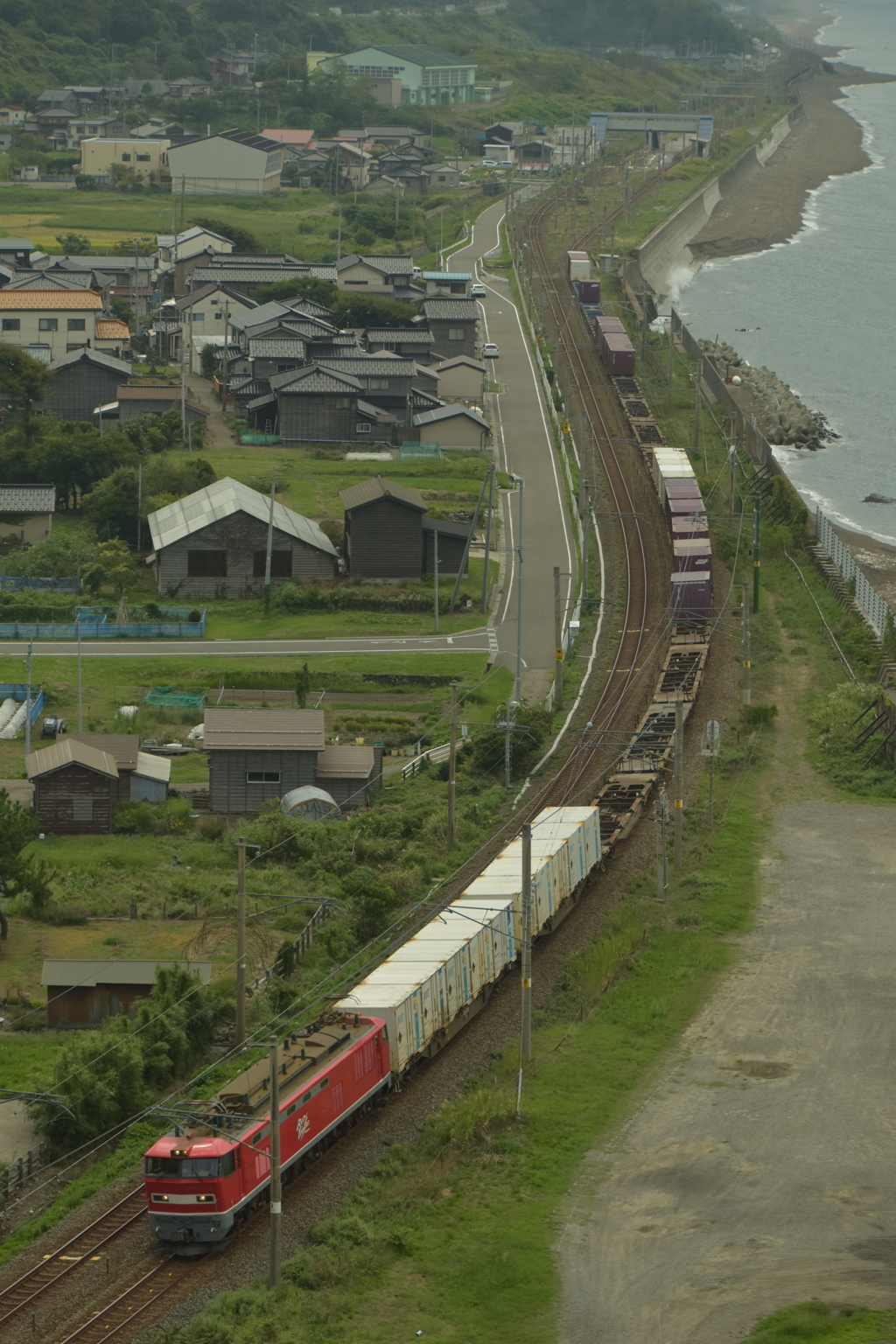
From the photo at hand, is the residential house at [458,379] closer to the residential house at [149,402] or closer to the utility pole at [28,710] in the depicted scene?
the residential house at [149,402]

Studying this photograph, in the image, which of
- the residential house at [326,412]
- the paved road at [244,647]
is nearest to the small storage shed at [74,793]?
the paved road at [244,647]

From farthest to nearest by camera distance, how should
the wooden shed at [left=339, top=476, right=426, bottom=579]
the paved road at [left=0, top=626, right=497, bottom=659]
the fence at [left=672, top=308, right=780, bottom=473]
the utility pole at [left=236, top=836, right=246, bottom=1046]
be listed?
the fence at [left=672, top=308, right=780, bottom=473]
the wooden shed at [left=339, top=476, right=426, bottom=579]
the paved road at [left=0, top=626, right=497, bottom=659]
the utility pole at [left=236, top=836, right=246, bottom=1046]

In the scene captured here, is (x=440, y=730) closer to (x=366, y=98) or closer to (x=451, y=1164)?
(x=451, y=1164)

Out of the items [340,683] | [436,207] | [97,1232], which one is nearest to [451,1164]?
[97,1232]

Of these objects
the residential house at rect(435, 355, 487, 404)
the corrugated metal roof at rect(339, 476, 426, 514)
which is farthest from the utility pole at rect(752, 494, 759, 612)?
the residential house at rect(435, 355, 487, 404)

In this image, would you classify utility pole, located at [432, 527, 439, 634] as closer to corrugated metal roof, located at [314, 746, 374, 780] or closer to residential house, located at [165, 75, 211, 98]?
corrugated metal roof, located at [314, 746, 374, 780]

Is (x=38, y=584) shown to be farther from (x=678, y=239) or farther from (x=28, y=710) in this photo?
(x=678, y=239)

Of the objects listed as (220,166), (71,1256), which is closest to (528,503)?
(71,1256)
